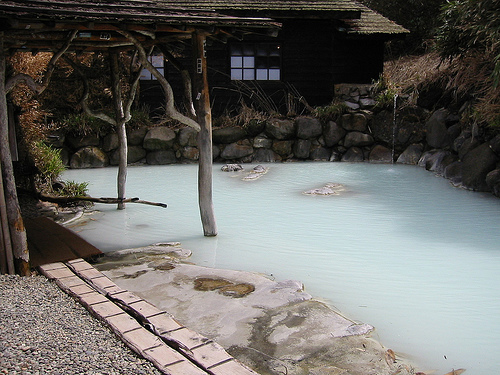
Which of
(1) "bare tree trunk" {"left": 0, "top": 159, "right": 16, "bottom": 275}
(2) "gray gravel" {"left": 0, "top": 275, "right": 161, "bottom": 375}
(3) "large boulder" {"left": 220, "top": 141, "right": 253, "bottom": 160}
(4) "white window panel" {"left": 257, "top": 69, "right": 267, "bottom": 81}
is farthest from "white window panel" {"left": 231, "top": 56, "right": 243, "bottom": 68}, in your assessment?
(2) "gray gravel" {"left": 0, "top": 275, "right": 161, "bottom": 375}

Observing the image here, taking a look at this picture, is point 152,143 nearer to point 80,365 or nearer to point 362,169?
point 362,169

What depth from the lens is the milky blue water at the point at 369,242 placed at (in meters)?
3.99

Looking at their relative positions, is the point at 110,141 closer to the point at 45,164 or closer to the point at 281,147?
the point at 45,164

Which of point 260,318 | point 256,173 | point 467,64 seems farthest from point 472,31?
point 260,318

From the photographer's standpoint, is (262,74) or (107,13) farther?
(262,74)

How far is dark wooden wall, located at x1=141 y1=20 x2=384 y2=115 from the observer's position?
15375mm

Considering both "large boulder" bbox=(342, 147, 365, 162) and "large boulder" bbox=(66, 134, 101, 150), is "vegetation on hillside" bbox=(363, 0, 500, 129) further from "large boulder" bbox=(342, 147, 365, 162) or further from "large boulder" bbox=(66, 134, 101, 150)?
"large boulder" bbox=(66, 134, 101, 150)

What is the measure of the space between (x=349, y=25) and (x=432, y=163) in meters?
5.31

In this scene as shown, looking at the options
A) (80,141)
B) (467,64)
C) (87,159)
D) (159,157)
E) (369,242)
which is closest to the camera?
(369,242)

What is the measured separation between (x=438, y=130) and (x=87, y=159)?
8.55 meters

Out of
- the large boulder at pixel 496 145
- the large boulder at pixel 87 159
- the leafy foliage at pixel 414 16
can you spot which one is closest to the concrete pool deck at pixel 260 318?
the large boulder at pixel 496 145

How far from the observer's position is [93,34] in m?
6.01

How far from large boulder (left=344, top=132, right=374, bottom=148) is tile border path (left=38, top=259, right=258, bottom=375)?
10.3 meters

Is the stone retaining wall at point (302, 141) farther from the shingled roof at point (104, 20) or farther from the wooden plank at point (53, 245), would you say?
the wooden plank at point (53, 245)
